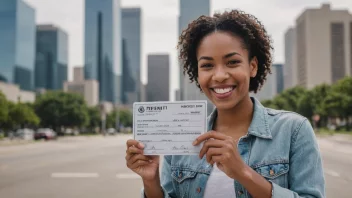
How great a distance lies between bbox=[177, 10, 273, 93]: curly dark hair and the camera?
2.09 metres

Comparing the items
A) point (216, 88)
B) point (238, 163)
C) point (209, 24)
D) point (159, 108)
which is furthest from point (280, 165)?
point (209, 24)

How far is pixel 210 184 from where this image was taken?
208 cm

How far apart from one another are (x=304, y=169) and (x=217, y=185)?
16.8 inches

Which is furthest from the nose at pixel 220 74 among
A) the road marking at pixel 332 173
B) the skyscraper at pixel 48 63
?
the skyscraper at pixel 48 63

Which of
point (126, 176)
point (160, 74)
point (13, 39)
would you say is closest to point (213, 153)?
point (126, 176)

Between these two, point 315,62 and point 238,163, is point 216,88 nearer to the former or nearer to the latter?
point 238,163

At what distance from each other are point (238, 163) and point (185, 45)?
819 mm

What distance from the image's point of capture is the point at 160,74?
168 meters

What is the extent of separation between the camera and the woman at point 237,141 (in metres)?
1.83

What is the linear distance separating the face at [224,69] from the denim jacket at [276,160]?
20 centimetres

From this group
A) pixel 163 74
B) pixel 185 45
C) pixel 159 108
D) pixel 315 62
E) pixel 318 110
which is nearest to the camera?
pixel 159 108

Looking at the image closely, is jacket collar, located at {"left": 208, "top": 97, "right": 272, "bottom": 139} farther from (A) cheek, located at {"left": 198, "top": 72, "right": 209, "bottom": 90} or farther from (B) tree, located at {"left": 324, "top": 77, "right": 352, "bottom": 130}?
(B) tree, located at {"left": 324, "top": 77, "right": 352, "bottom": 130}

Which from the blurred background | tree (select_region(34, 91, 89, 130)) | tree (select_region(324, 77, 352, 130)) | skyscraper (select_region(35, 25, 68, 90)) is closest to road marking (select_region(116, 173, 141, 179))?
the blurred background

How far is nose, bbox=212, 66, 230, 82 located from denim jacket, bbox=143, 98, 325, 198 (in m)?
0.29
